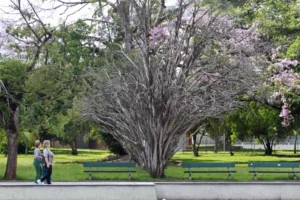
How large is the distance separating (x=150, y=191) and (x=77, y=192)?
1.99 meters

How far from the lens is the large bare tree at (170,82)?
21.3m

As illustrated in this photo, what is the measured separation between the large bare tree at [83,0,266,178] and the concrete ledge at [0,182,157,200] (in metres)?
6.29

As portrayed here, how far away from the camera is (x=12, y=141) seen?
72.0ft

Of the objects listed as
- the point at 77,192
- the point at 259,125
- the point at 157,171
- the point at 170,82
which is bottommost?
the point at 77,192

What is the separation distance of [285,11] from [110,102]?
1162 centimetres

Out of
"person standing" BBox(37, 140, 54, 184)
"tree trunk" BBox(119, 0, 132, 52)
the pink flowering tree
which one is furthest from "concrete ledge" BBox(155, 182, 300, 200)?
"tree trunk" BBox(119, 0, 132, 52)

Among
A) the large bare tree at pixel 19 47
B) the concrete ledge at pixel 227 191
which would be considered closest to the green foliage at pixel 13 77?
the large bare tree at pixel 19 47

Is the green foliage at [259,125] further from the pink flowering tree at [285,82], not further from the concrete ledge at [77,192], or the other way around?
the concrete ledge at [77,192]

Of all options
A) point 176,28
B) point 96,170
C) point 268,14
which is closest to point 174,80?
point 176,28

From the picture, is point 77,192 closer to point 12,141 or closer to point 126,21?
point 12,141

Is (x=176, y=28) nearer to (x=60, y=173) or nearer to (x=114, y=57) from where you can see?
(x=114, y=57)

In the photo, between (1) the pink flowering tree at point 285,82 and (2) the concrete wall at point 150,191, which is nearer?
(2) the concrete wall at point 150,191

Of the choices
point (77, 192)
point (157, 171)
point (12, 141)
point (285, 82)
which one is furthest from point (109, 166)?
point (285, 82)

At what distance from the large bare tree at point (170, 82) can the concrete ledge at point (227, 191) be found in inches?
199
